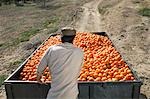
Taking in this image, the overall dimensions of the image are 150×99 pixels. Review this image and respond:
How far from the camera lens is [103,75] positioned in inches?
277

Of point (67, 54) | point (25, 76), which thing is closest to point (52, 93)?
point (67, 54)

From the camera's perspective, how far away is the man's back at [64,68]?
5.05m

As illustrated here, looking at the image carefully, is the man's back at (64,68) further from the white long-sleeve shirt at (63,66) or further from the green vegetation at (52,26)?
the green vegetation at (52,26)

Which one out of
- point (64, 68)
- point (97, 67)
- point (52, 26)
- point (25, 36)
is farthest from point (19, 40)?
point (64, 68)

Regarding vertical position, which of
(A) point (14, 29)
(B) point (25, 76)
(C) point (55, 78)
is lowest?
(A) point (14, 29)

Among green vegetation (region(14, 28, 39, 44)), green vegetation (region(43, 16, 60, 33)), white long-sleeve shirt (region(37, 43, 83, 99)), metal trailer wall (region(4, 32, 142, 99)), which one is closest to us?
white long-sleeve shirt (region(37, 43, 83, 99))

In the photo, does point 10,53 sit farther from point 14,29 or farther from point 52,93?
→ point 52,93

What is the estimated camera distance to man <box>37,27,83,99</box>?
16.6ft

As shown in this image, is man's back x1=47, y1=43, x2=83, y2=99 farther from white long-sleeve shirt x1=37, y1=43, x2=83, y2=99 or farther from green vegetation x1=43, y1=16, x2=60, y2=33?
green vegetation x1=43, y1=16, x2=60, y2=33

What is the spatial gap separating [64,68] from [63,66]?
0.14 ft

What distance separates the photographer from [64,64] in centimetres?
510

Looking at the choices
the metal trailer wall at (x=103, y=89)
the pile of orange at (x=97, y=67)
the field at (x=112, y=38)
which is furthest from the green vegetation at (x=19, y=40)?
the metal trailer wall at (x=103, y=89)

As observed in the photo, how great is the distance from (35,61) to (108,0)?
35.2 m

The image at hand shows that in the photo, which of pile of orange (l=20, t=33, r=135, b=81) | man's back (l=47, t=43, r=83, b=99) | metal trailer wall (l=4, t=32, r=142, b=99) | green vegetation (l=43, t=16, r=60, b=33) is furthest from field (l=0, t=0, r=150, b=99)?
man's back (l=47, t=43, r=83, b=99)
